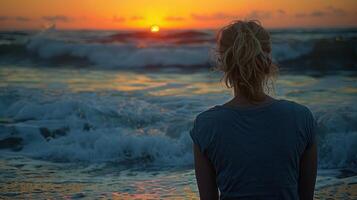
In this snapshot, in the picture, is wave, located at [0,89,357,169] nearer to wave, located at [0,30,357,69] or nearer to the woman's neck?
the woman's neck

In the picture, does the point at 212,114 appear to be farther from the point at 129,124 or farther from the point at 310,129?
the point at 129,124

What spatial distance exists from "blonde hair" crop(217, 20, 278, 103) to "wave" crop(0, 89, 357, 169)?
5.44 m

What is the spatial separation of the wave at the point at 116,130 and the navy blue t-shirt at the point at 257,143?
5336 mm

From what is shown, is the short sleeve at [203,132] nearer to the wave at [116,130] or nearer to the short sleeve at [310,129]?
the short sleeve at [310,129]

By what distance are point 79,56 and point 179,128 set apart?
54.2 ft

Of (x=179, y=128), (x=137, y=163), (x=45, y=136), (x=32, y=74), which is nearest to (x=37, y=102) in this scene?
(x=45, y=136)

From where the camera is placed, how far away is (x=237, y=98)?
1994mm

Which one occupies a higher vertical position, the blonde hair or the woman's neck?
the blonde hair

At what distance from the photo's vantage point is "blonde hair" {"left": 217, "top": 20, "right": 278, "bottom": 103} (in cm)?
189

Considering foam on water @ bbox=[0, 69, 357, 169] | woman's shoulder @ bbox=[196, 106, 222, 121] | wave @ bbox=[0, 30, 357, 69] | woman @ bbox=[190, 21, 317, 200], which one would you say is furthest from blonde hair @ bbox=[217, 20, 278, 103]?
wave @ bbox=[0, 30, 357, 69]

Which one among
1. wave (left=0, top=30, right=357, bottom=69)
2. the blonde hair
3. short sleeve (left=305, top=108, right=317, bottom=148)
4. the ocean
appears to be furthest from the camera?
wave (left=0, top=30, right=357, bottom=69)

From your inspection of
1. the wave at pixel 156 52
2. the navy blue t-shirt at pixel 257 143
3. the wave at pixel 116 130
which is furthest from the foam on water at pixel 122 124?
the wave at pixel 156 52

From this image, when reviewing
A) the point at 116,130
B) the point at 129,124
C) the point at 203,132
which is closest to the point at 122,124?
the point at 129,124

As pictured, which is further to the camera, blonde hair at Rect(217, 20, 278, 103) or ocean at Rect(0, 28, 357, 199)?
ocean at Rect(0, 28, 357, 199)
